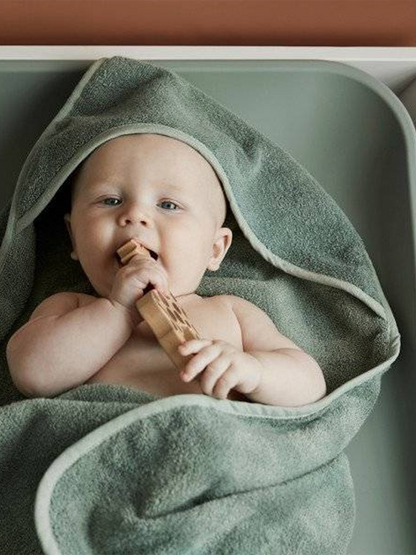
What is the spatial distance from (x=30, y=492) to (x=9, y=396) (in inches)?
7.3

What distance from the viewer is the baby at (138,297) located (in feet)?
3.33

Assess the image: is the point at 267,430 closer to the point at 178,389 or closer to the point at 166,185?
the point at 178,389

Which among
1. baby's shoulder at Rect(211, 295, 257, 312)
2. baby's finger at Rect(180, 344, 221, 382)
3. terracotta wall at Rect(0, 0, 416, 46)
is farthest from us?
terracotta wall at Rect(0, 0, 416, 46)

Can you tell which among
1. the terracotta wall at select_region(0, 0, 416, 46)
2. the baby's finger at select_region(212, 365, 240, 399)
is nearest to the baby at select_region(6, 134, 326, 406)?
the baby's finger at select_region(212, 365, 240, 399)

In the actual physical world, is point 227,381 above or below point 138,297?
below

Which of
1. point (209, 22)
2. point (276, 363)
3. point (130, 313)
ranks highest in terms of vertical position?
point (209, 22)

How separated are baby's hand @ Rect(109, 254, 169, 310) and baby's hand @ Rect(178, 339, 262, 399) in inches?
4.0

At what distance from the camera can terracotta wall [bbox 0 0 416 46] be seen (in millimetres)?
1307

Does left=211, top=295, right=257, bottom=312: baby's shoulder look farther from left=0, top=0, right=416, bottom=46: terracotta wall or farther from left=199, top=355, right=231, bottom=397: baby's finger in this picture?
left=0, top=0, right=416, bottom=46: terracotta wall

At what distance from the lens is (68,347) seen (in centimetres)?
101

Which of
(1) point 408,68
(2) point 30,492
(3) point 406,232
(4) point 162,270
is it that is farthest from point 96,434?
(1) point 408,68

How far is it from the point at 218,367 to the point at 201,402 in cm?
4

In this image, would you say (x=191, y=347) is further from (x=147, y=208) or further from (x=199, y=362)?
(x=147, y=208)

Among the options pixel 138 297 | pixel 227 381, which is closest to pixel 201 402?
pixel 227 381
